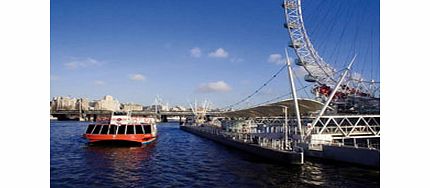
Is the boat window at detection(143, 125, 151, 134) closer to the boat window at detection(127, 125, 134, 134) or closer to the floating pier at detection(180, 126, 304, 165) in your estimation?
the boat window at detection(127, 125, 134, 134)

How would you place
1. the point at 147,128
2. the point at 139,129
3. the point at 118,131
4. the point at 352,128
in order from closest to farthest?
the point at 352,128 → the point at 118,131 → the point at 139,129 → the point at 147,128

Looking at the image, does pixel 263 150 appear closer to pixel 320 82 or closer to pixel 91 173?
pixel 91 173

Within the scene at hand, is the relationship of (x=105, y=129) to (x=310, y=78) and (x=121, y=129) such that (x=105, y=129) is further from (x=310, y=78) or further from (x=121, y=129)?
(x=310, y=78)

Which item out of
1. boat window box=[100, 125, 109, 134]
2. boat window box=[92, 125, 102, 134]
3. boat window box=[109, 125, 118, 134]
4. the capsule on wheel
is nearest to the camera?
boat window box=[109, 125, 118, 134]

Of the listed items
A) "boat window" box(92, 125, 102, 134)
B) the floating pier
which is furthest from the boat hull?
the floating pier

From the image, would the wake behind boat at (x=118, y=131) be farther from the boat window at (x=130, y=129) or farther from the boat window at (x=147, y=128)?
the boat window at (x=147, y=128)

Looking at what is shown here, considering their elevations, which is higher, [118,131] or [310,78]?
[310,78]

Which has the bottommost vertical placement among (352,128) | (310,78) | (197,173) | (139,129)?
(197,173)

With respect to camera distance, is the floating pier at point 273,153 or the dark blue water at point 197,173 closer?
the dark blue water at point 197,173

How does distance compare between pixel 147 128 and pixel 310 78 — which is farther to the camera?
pixel 310 78

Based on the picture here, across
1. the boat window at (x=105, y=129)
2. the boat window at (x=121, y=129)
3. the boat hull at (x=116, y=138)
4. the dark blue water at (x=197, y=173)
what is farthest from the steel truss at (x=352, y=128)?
the boat window at (x=105, y=129)

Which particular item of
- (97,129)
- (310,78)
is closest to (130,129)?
(97,129)

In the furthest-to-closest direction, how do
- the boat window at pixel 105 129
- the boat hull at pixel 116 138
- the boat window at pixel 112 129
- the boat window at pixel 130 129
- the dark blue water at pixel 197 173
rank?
the boat window at pixel 130 129 → the boat window at pixel 105 129 → the boat window at pixel 112 129 → the boat hull at pixel 116 138 → the dark blue water at pixel 197 173
